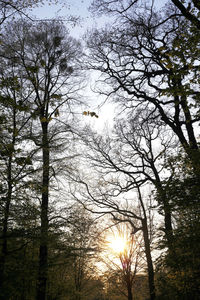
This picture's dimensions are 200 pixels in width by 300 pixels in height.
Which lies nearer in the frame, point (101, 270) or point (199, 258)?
point (199, 258)

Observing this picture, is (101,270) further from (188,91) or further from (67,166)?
(188,91)

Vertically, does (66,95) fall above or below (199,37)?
above

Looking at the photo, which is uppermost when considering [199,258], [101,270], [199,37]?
[199,37]

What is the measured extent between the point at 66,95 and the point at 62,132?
2806 millimetres

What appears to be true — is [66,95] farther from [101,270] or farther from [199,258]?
[101,270]

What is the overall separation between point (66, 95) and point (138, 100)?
15.1 ft

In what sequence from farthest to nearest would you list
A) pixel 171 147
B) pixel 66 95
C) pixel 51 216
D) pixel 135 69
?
pixel 171 147
pixel 66 95
pixel 135 69
pixel 51 216

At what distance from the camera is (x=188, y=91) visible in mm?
6133

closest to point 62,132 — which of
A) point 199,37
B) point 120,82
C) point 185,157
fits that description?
point 120,82

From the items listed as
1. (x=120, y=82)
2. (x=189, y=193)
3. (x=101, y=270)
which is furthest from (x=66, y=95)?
(x=101, y=270)

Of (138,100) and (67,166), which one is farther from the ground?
(138,100)

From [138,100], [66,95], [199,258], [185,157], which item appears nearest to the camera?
[199,258]

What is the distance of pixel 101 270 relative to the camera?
890 inches

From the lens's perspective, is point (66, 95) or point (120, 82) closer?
point (120, 82)
